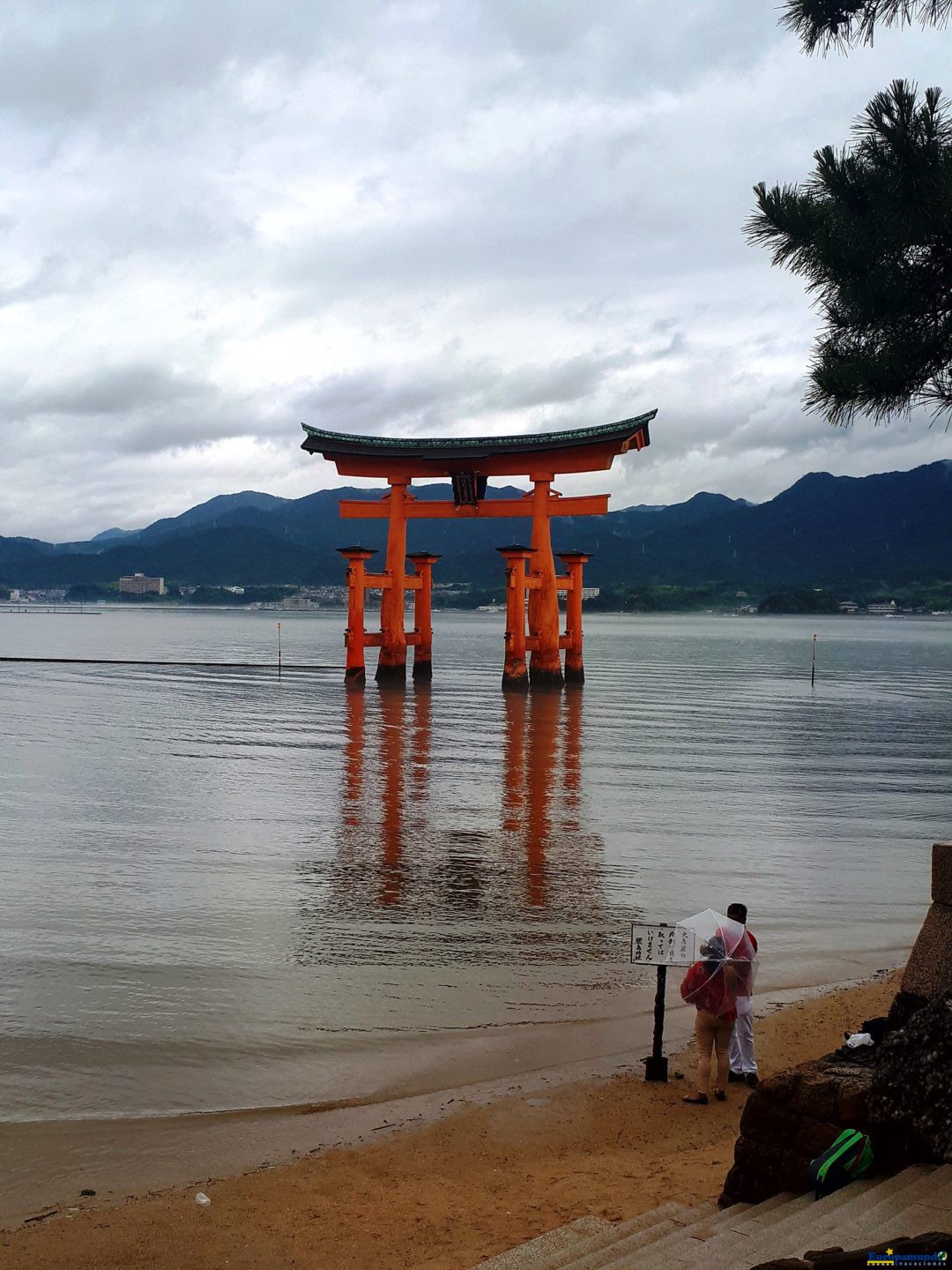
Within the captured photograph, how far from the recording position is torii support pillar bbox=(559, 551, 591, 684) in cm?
3866

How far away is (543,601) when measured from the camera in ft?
113

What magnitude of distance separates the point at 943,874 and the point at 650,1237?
2419 mm

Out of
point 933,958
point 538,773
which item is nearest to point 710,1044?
point 933,958

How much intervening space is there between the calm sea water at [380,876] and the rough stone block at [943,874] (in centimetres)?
370

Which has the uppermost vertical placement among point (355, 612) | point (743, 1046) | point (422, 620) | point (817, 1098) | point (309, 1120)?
point (355, 612)

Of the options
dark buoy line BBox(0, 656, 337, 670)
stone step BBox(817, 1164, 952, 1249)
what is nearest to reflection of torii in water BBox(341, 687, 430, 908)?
stone step BBox(817, 1164, 952, 1249)

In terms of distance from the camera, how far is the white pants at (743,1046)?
7.04 m

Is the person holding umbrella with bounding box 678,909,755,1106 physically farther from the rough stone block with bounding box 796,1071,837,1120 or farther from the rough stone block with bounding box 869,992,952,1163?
the rough stone block with bounding box 869,992,952,1163

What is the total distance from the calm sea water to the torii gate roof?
29.0ft

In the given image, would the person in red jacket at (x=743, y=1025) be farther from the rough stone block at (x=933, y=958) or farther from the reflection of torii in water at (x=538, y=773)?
the reflection of torii in water at (x=538, y=773)

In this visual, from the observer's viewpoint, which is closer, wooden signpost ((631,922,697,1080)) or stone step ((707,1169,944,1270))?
stone step ((707,1169,944,1270))

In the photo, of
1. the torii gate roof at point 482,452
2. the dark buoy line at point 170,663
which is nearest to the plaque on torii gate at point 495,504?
the torii gate roof at point 482,452

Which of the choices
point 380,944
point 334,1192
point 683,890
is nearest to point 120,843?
point 380,944

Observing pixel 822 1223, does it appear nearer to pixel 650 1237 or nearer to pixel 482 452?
pixel 650 1237
